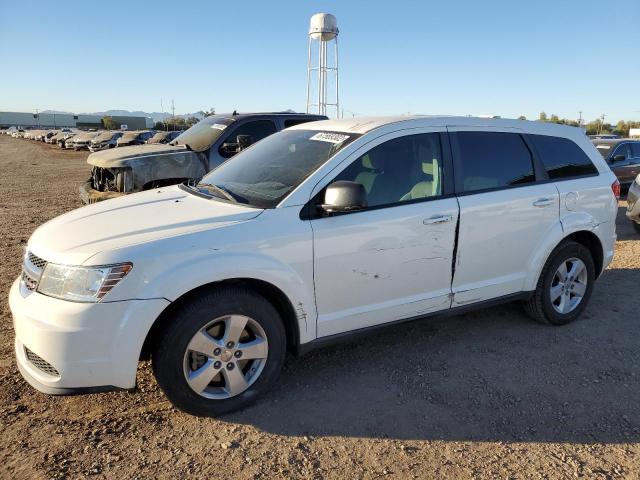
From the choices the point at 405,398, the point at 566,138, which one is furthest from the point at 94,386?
the point at 566,138

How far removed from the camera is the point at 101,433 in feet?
9.71

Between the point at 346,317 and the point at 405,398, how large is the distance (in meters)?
0.65

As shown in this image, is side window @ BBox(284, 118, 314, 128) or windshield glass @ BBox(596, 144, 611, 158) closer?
side window @ BBox(284, 118, 314, 128)

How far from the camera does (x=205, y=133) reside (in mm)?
7758

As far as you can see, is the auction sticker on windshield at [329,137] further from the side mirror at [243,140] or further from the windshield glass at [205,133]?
the windshield glass at [205,133]

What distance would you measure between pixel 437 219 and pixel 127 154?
184 inches

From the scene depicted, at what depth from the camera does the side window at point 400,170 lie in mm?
3488

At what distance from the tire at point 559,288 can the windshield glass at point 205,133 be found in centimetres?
479

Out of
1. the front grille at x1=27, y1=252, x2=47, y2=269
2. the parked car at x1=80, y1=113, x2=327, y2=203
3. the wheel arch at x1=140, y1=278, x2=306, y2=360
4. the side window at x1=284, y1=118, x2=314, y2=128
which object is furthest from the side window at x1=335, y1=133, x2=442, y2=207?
the side window at x1=284, y1=118, x2=314, y2=128

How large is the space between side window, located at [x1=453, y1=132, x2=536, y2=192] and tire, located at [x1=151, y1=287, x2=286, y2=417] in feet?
6.00

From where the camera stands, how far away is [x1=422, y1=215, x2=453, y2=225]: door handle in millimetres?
3568

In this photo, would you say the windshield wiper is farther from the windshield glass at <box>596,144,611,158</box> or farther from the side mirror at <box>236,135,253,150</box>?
the windshield glass at <box>596,144,611,158</box>

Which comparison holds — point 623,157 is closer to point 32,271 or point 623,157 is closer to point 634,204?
point 634,204

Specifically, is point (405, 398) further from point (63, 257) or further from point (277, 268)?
point (63, 257)
